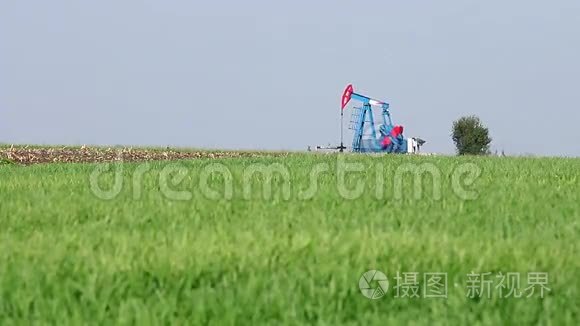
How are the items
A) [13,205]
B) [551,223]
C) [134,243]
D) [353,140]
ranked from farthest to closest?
[353,140] < [13,205] < [551,223] < [134,243]

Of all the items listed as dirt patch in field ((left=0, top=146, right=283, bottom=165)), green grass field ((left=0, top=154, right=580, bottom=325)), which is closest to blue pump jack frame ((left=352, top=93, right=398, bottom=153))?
dirt patch in field ((left=0, top=146, right=283, bottom=165))

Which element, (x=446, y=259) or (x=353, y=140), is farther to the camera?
(x=353, y=140)

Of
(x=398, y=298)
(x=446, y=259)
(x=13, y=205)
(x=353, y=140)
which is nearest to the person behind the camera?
(x=398, y=298)

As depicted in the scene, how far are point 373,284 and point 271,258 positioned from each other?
0.73 m

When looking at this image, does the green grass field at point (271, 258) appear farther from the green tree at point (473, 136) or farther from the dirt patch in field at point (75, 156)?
the green tree at point (473, 136)

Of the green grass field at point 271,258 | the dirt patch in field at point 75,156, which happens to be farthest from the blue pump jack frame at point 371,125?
the green grass field at point 271,258

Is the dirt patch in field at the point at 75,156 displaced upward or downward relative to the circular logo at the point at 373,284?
upward

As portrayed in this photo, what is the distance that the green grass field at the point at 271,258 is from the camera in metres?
3.79

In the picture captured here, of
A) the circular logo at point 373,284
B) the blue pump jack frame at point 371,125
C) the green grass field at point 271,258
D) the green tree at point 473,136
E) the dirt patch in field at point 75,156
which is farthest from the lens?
the green tree at point 473,136

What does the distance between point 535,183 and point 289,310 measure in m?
7.14

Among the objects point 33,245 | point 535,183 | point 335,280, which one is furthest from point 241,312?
point 535,183

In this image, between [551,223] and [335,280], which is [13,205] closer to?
[335,280]

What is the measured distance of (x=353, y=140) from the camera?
1750 inches

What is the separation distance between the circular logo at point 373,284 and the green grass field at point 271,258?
0.04 meters
